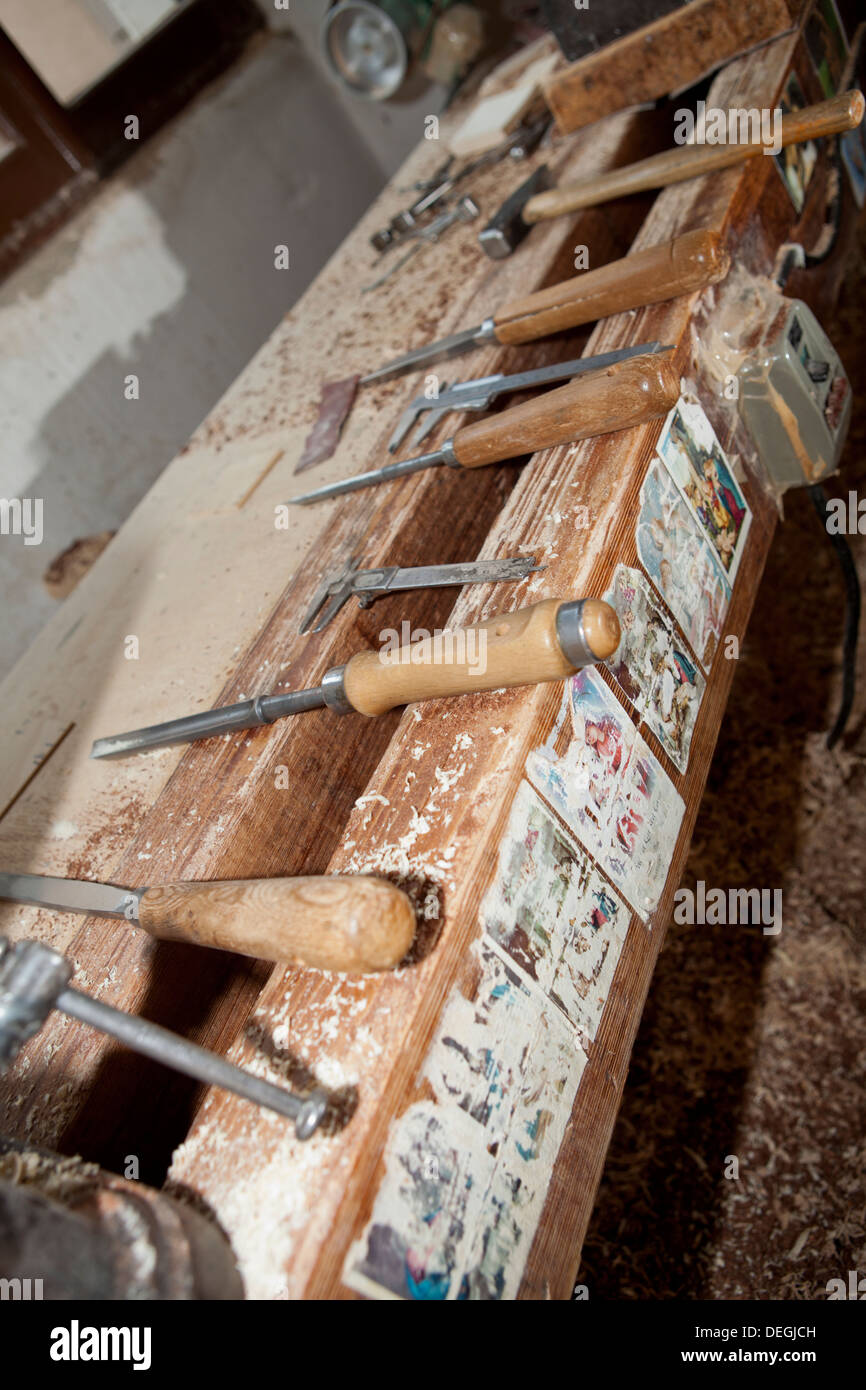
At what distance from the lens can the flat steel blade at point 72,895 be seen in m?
1.06

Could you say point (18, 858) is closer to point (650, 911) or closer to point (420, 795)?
point (420, 795)

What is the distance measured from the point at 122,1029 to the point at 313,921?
7.8 inches

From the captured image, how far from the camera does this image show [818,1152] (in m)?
1.70

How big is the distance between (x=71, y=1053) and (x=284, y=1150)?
1.55 ft

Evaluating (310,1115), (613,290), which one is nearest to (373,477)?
(613,290)

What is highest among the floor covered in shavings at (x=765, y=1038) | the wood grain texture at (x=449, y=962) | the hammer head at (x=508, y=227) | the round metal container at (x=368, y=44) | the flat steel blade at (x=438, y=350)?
the round metal container at (x=368, y=44)

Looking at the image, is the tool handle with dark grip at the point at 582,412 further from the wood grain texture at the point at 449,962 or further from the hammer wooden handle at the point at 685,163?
the hammer wooden handle at the point at 685,163

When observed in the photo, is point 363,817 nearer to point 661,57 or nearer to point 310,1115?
point 310,1115

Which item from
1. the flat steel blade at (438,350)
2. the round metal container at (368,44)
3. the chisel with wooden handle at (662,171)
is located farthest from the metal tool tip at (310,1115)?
the round metal container at (368,44)

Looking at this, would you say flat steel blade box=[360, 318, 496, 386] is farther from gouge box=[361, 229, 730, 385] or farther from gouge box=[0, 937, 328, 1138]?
gouge box=[0, 937, 328, 1138]

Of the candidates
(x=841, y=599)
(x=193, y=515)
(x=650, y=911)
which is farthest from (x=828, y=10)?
(x=650, y=911)

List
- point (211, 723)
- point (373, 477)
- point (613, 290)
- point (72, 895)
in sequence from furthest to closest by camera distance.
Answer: point (373, 477)
point (613, 290)
point (211, 723)
point (72, 895)

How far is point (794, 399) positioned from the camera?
4.53 ft

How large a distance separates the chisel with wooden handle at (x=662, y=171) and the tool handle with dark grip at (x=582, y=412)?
682mm
